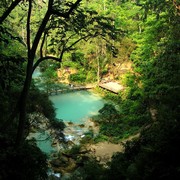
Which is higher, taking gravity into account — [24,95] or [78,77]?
[24,95]

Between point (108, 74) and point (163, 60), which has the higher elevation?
point (163, 60)

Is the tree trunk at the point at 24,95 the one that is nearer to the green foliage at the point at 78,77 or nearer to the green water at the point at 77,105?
the green water at the point at 77,105

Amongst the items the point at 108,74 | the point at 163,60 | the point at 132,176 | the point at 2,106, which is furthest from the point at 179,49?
the point at 108,74

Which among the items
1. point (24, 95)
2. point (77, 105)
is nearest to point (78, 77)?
point (77, 105)

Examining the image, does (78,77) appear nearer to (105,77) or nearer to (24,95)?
(105,77)

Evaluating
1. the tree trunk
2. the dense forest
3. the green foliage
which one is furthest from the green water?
the tree trunk

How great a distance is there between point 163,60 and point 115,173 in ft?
28.5

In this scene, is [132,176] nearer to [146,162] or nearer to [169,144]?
[146,162]

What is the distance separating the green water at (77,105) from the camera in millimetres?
16267

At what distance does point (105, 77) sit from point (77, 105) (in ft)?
16.3

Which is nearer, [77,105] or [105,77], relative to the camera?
[77,105]

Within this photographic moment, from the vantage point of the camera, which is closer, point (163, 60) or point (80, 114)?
point (163, 60)

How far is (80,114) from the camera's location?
1658cm

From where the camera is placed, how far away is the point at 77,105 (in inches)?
709
